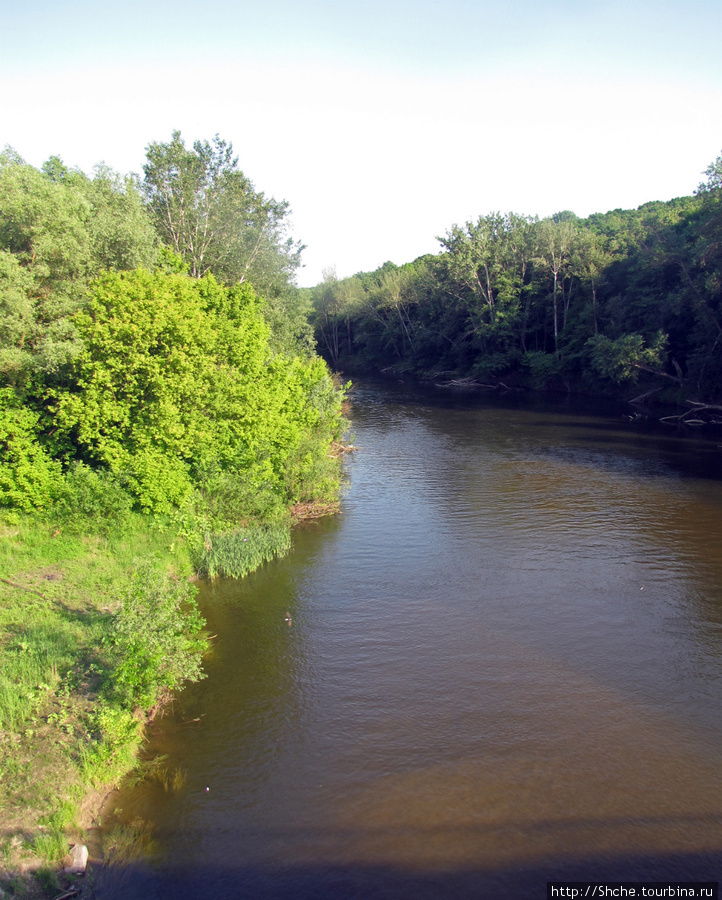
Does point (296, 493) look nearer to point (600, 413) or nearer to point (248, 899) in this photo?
point (248, 899)

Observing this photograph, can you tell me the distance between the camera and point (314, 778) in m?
11.8

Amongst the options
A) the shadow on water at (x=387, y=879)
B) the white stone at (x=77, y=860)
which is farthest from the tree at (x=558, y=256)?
the white stone at (x=77, y=860)

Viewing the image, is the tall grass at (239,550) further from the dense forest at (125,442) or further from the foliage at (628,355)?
the foliage at (628,355)

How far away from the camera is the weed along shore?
9.84 m

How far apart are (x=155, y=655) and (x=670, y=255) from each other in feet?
157

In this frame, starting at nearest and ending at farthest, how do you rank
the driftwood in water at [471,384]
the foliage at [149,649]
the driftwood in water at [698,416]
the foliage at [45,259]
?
1. the foliage at [149,649]
2. the foliage at [45,259]
3. the driftwood in water at [698,416]
4. the driftwood in water at [471,384]

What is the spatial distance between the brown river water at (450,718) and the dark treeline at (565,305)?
2539 cm

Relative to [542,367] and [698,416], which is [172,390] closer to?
[698,416]

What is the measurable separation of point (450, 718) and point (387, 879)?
417cm

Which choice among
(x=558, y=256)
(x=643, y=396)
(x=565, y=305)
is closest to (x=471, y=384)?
(x=565, y=305)

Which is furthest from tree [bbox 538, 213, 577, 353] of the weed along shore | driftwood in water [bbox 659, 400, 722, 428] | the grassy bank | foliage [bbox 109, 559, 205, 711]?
foliage [bbox 109, 559, 205, 711]

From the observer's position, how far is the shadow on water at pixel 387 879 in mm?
9383

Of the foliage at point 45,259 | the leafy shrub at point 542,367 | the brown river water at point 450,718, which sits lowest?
the brown river water at point 450,718

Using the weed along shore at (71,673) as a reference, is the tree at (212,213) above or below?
above
